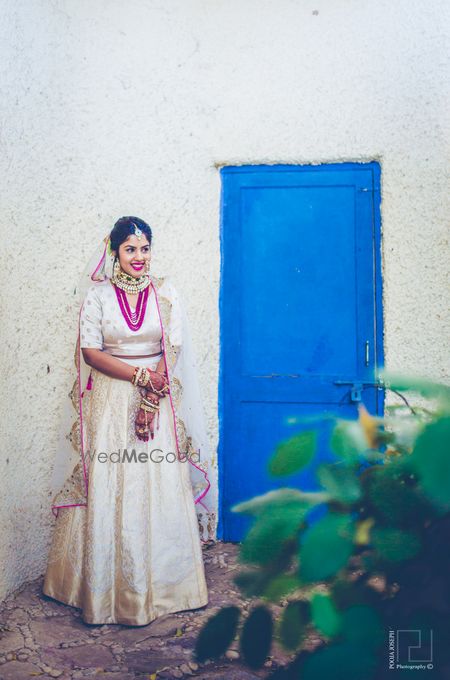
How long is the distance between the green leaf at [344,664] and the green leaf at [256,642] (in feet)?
0.27

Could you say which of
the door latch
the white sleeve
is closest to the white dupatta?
the white sleeve

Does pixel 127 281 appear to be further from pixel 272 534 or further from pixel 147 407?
pixel 272 534

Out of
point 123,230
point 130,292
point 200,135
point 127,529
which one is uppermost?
point 200,135

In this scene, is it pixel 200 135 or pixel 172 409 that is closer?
pixel 172 409

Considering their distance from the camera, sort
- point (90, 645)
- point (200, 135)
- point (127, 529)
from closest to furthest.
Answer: point (90, 645), point (127, 529), point (200, 135)

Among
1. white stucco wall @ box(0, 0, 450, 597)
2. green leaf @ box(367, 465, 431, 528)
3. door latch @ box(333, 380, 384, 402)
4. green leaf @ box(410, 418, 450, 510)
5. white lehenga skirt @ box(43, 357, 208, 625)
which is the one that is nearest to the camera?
green leaf @ box(410, 418, 450, 510)

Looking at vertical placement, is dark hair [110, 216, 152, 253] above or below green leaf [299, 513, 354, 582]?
above

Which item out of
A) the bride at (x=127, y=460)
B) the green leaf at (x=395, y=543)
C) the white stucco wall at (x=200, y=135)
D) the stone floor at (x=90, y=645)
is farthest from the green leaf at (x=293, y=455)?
the white stucco wall at (x=200, y=135)

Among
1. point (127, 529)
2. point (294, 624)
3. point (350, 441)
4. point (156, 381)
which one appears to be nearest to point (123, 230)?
point (156, 381)

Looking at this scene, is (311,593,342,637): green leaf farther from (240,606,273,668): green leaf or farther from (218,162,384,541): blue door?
(218,162,384,541): blue door

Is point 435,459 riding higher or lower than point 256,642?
higher

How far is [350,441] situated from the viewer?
869 mm

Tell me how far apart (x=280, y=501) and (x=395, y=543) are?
0.51 feet

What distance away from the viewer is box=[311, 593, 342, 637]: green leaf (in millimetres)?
763
